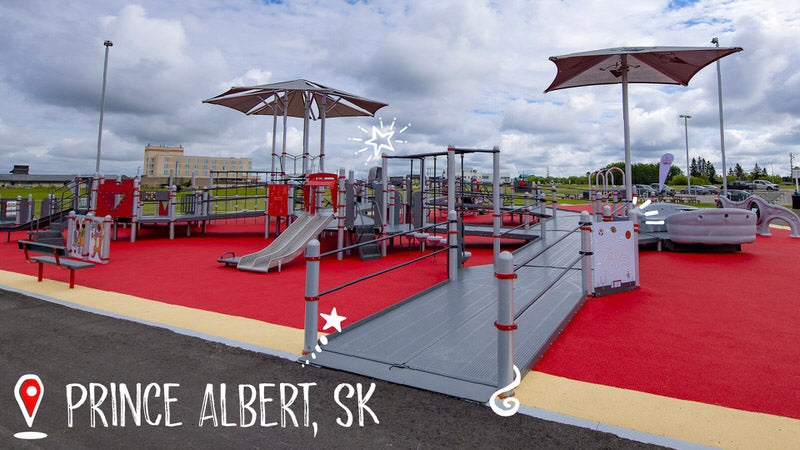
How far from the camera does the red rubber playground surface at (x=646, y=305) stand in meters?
3.92

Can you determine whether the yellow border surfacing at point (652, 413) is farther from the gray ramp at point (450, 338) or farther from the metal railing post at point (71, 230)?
the metal railing post at point (71, 230)

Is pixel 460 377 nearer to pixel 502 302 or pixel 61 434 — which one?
pixel 502 302

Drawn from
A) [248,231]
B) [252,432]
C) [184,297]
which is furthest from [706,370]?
[248,231]

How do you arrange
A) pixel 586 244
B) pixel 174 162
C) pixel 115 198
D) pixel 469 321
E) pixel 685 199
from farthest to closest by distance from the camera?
pixel 174 162 → pixel 685 199 → pixel 115 198 → pixel 586 244 → pixel 469 321

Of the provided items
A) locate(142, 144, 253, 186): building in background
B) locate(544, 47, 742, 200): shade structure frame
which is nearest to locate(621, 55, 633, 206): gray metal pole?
locate(544, 47, 742, 200): shade structure frame

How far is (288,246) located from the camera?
10.9 m

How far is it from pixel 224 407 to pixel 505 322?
2420mm

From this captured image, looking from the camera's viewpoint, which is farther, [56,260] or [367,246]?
[367,246]

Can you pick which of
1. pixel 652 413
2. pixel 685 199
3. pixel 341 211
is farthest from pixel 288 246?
pixel 685 199

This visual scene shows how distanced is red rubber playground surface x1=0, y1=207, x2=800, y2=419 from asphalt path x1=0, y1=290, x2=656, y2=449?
134cm

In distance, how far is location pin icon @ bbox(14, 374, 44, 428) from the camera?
326cm

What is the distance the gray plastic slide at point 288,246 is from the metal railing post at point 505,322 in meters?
7.25

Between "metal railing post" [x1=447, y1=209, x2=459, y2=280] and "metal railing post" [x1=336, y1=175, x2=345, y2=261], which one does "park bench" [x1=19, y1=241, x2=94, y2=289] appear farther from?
"metal railing post" [x1=447, y1=209, x2=459, y2=280]

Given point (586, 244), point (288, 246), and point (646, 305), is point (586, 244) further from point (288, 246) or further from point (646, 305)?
point (288, 246)
